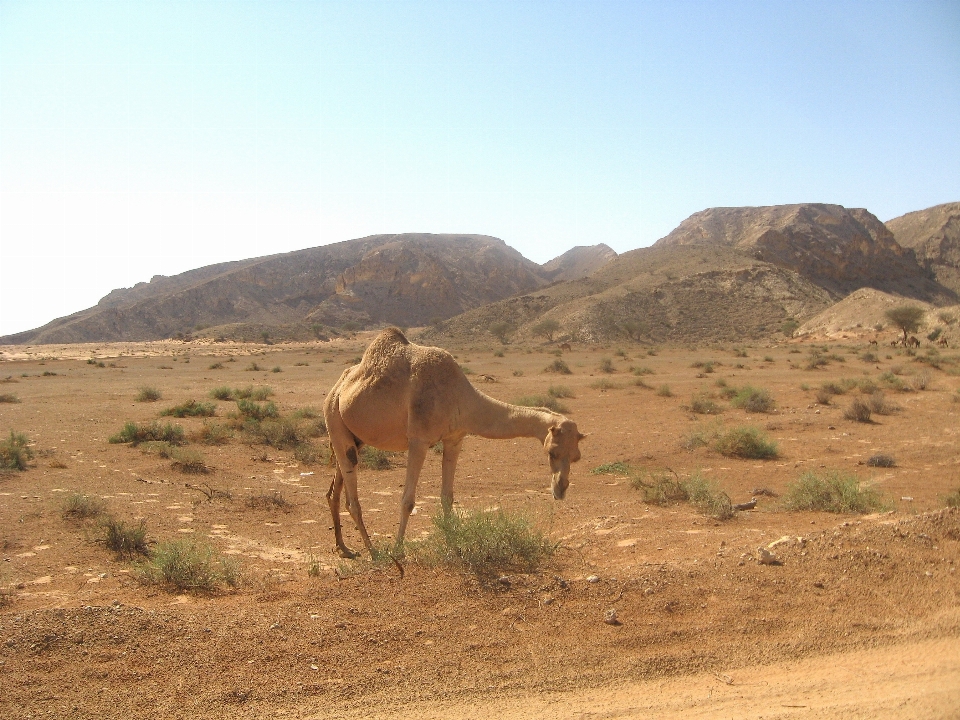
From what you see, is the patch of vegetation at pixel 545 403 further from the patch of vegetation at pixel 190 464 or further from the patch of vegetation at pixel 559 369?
the patch of vegetation at pixel 559 369

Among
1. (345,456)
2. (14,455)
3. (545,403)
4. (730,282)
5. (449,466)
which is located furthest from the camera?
(730,282)

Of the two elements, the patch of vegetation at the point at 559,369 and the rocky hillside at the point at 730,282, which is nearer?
the patch of vegetation at the point at 559,369

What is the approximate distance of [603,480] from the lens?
13031 mm

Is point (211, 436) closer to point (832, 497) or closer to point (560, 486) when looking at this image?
point (560, 486)

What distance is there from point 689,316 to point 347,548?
72681 millimetres

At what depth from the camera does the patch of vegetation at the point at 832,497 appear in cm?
873

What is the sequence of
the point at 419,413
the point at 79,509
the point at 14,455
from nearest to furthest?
1. the point at 419,413
2. the point at 79,509
3. the point at 14,455

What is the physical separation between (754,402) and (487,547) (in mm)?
17489

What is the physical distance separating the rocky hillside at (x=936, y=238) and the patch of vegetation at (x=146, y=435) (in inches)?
4936

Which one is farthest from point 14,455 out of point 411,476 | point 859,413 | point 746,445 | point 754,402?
point 859,413

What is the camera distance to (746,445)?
48.8 ft

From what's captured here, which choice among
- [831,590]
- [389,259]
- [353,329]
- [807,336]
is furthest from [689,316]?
[831,590]

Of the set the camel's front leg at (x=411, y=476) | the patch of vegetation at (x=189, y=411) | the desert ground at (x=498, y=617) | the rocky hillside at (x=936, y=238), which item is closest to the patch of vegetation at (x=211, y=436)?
the patch of vegetation at (x=189, y=411)

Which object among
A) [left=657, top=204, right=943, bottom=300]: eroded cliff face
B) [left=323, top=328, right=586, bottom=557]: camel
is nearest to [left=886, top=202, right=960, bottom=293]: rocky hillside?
[left=657, top=204, right=943, bottom=300]: eroded cliff face
